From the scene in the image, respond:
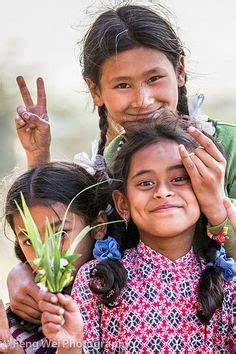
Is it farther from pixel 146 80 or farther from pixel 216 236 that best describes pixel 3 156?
pixel 216 236

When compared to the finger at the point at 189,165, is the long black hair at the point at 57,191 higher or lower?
lower

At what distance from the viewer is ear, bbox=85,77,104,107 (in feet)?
13.9

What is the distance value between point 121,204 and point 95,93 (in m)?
0.87

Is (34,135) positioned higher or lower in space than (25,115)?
lower

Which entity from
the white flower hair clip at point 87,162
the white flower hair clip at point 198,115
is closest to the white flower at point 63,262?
the white flower hair clip at point 87,162

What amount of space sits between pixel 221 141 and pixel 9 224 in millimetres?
1095

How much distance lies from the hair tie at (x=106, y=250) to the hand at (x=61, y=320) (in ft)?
1.71

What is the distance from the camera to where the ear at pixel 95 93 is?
4.22 meters

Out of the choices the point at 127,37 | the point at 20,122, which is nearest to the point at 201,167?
the point at 127,37

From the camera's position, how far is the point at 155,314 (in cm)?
338

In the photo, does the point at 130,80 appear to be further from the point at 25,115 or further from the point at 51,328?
the point at 51,328

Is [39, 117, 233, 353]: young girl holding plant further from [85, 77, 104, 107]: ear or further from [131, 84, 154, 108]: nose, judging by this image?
[85, 77, 104, 107]: ear

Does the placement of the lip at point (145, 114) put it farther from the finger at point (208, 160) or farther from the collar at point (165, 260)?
the collar at point (165, 260)

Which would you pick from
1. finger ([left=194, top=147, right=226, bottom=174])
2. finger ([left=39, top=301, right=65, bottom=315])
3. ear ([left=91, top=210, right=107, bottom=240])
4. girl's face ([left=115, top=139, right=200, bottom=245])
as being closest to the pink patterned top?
girl's face ([left=115, top=139, right=200, bottom=245])
